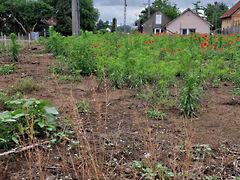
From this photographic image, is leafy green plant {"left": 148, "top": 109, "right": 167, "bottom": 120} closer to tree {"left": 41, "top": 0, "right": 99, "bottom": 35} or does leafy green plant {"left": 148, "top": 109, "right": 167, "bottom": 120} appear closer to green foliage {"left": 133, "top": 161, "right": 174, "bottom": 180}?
green foliage {"left": 133, "top": 161, "right": 174, "bottom": 180}

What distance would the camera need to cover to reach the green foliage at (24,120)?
8.87ft

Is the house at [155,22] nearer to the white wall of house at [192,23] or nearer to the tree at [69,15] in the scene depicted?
the white wall of house at [192,23]

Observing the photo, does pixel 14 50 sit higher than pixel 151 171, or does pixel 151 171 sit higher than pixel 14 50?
pixel 14 50

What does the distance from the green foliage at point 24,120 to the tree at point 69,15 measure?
36.6 meters

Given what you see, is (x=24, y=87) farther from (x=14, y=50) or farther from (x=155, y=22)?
(x=155, y=22)

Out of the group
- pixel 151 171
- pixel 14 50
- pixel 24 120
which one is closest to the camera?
pixel 151 171

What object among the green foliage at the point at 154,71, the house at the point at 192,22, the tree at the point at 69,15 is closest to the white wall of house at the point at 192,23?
the house at the point at 192,22

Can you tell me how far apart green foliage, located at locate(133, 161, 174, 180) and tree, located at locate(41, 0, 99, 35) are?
123 feet

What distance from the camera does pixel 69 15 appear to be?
41.6m

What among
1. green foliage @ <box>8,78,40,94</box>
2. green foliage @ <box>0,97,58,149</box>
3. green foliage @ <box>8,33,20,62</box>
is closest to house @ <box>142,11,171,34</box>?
green foliage @ <box>8,33,20,62</box>

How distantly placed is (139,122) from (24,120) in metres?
1.44

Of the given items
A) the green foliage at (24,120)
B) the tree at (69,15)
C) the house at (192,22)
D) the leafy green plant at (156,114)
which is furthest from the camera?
the house at (192,22)

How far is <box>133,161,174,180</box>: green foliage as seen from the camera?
7.62ft

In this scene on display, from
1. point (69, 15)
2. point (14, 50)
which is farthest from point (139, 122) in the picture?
point (69, 15)
